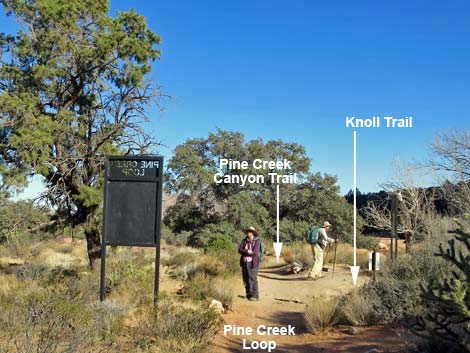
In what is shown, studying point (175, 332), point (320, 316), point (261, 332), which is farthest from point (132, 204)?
point (320, 316)

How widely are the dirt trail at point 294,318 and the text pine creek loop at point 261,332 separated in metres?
0.11

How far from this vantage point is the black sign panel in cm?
996

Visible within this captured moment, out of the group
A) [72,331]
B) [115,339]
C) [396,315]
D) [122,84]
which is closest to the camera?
[72,331]

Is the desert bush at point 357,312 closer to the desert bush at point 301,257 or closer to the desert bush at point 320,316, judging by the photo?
the desert bush at point 320,316

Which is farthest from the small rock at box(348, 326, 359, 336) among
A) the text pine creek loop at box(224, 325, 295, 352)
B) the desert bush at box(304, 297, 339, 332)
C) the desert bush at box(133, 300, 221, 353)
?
the desert bush at box(133, 300, 221, 353)

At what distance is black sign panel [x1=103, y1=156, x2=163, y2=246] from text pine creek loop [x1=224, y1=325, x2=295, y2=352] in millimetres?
2222

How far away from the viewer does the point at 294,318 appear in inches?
454

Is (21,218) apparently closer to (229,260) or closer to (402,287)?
(229,260)

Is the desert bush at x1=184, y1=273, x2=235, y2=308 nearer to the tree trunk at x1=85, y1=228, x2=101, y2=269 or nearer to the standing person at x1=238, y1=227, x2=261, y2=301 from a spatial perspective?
the standing person at x1=238, y1=227, x2=261, y2=301

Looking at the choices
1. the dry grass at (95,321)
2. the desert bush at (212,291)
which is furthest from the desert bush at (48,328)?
the desert bush at (212,291)

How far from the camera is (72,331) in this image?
6188mm

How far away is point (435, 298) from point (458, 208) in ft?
55.8

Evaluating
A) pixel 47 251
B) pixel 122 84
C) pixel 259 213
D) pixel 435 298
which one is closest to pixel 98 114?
pixel 122 84

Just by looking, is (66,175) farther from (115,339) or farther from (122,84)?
(115,339)
